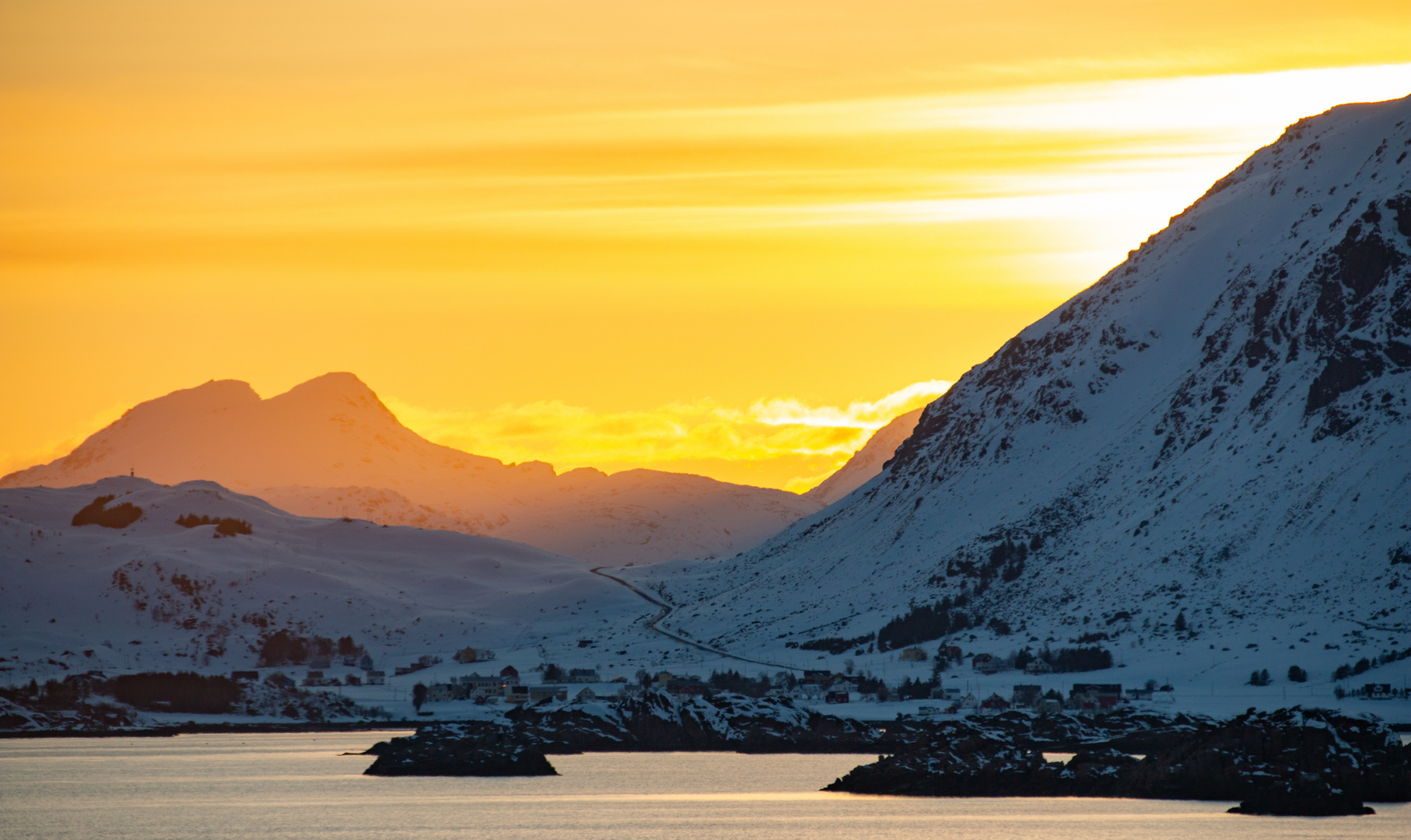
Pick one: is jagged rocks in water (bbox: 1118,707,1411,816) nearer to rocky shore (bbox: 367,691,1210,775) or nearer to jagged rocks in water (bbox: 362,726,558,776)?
rocky shore (bbox: 367,691,1210,775)

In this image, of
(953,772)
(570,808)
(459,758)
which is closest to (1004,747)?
(953,772)

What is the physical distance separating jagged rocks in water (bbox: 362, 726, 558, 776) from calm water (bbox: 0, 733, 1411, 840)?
Answer: 3.24 metres

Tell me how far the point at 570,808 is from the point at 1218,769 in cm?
4234

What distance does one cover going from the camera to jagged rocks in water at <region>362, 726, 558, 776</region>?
483 ft

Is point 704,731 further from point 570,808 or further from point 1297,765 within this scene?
point 1297,765

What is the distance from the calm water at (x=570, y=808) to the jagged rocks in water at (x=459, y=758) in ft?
10.6

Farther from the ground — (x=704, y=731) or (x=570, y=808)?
(x=704, y=731)

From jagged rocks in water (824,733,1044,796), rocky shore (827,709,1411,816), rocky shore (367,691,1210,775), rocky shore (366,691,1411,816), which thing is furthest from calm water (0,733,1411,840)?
rocky shore (367,691,1210,775)

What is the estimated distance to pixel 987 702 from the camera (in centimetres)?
18888

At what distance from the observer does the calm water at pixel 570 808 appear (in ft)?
340

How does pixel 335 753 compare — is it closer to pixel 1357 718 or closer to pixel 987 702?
pixel 987 702

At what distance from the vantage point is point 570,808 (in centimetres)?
11938

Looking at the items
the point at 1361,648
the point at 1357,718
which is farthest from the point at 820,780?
the point at 1361,648

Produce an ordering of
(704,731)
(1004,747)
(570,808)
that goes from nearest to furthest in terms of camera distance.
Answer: (570,808)
(1004,747)
(704,731)
